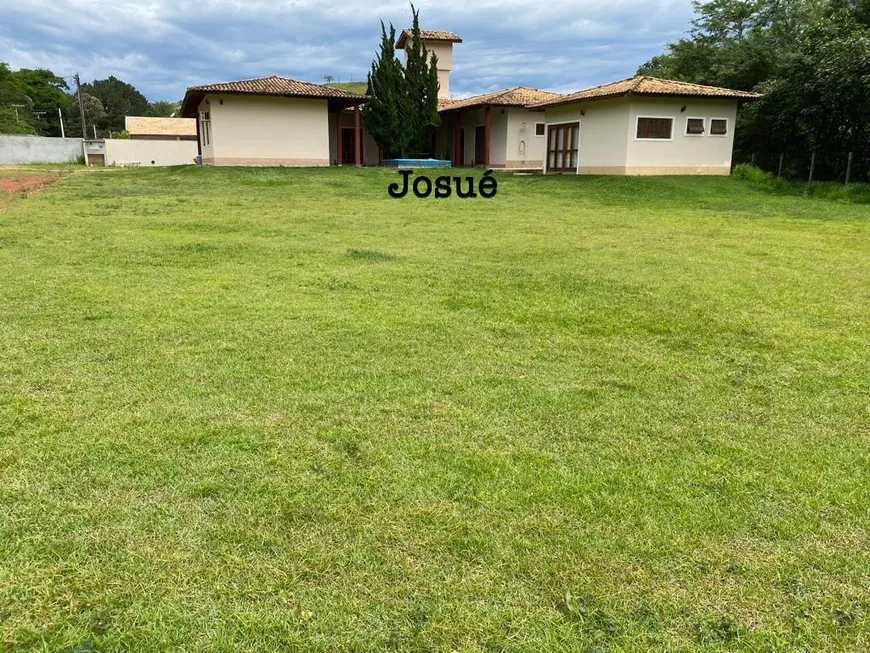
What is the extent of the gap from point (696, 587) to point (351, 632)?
3.71ft

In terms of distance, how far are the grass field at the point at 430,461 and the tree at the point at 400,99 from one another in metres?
20.5

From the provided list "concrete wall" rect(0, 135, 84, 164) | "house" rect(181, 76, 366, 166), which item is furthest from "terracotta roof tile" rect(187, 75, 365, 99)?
"concrete wall" rect(0, 135, 84, 164)

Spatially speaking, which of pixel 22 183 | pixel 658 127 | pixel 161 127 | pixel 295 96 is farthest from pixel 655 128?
pixel 161 127

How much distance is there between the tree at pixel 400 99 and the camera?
25938 mm

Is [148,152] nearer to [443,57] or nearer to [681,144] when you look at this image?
[443,57]

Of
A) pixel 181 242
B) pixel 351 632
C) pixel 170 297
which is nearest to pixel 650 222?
pixel 181 242

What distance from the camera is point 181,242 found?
9.18 metres

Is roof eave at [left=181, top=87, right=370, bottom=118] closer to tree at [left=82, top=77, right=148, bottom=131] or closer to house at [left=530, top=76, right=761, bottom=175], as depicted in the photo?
house at [left=530, top=76, right=761, bottom=175]

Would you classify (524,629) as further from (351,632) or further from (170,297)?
(170,297)

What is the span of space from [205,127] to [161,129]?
3056cm

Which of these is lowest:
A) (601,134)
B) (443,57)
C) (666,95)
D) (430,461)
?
(430,461)

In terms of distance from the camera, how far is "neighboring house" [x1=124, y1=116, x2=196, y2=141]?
5031cm

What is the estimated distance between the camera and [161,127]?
5406cm

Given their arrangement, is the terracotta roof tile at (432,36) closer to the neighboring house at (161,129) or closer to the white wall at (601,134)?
the white wall at (601,134)
